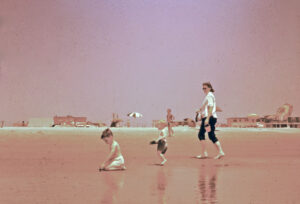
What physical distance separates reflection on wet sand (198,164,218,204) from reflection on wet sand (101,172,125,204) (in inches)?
46.1

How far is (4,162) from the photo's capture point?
1143cm

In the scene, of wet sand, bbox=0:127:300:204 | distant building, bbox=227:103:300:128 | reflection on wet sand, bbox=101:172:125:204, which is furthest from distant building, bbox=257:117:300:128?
reflection on wet sand, bbox=101:172:125:204

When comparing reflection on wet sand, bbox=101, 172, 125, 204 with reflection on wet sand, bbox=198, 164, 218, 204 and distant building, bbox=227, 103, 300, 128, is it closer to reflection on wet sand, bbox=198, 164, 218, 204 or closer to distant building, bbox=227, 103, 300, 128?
reflection on wet sand, bbox=198, 164, 218, 204

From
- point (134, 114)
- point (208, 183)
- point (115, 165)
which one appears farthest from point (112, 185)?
point (134, 114)

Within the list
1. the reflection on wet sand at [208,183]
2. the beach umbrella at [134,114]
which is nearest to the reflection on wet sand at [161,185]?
the reflection on wet sand at [208,183]

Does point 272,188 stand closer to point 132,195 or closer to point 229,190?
point 229,190

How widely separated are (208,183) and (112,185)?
1550 mm

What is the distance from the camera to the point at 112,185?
7.60 meters

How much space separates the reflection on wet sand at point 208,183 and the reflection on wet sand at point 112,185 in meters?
1.17

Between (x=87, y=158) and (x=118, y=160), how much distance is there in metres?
3.08

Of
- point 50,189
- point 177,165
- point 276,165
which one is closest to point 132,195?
point 50,189

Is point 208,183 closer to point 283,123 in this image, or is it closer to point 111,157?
point 111,157

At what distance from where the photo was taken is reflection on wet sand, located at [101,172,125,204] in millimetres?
6230

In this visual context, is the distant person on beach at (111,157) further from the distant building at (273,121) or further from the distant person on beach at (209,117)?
the distant building at (273,121)
